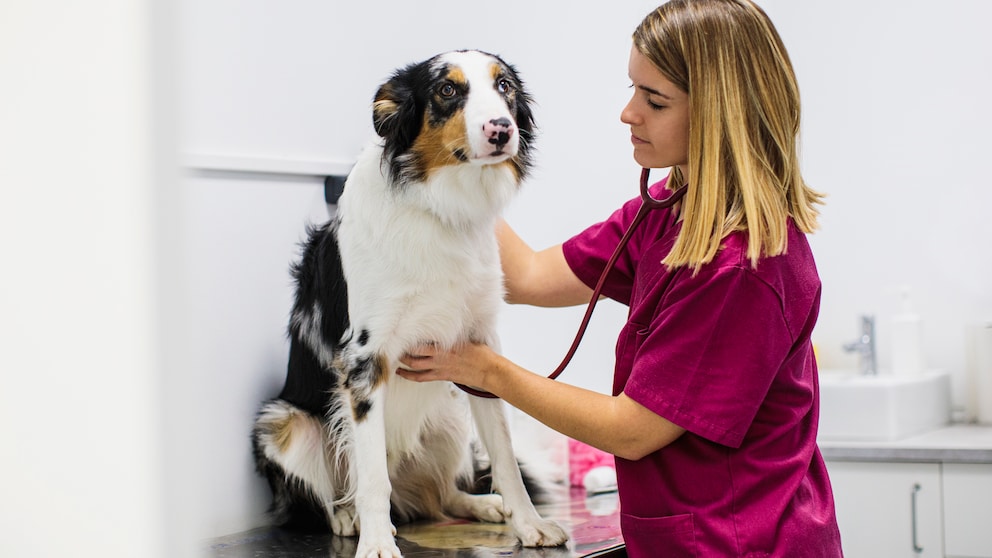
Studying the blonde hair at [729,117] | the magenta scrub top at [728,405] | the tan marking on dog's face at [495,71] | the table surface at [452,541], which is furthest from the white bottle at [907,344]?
the tan marking on dog's face at [495,71]

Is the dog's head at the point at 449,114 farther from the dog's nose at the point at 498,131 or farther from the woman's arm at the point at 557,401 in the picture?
the woman's arm at the point at 557,401

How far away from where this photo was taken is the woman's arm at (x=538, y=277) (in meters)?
1.92

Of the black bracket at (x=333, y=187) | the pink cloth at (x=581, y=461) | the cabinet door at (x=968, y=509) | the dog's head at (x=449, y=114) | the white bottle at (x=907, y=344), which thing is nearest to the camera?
the dog's head at (x=449, y=114)

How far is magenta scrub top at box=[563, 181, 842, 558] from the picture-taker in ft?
4.47

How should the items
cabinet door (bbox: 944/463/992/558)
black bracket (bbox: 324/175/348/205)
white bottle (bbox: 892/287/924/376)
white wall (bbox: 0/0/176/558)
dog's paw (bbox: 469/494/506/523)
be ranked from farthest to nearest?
white bottle (bbox: 892/287/924/376), cabinet door (bbox: 944/463/992/558), black bracket (bbox: 324/175/348/205), dog's paw (bbox: 469/494/506/523), white wall (bbox: 0/0/176/558)

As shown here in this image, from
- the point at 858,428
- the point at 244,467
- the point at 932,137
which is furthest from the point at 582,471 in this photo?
the point at 932,137

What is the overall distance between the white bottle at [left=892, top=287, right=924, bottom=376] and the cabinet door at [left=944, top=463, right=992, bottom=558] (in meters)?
0.57

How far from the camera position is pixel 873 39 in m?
3.20

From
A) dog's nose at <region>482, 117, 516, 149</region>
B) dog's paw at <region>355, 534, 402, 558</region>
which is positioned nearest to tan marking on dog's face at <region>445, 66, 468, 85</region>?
dog's nose at <region>482, 117, 516, 149</region>

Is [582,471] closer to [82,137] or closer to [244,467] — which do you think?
[244,467]

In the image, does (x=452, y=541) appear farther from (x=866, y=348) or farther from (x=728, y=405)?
(x=866, y=348)

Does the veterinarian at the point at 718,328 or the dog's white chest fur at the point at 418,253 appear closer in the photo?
the veterinarian at the point at 718,328

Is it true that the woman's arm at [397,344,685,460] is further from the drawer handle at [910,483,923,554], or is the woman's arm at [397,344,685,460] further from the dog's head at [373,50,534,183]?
the drawer handle at [910,483,923,554]

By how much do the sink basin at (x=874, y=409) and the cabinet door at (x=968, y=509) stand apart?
21 cm
